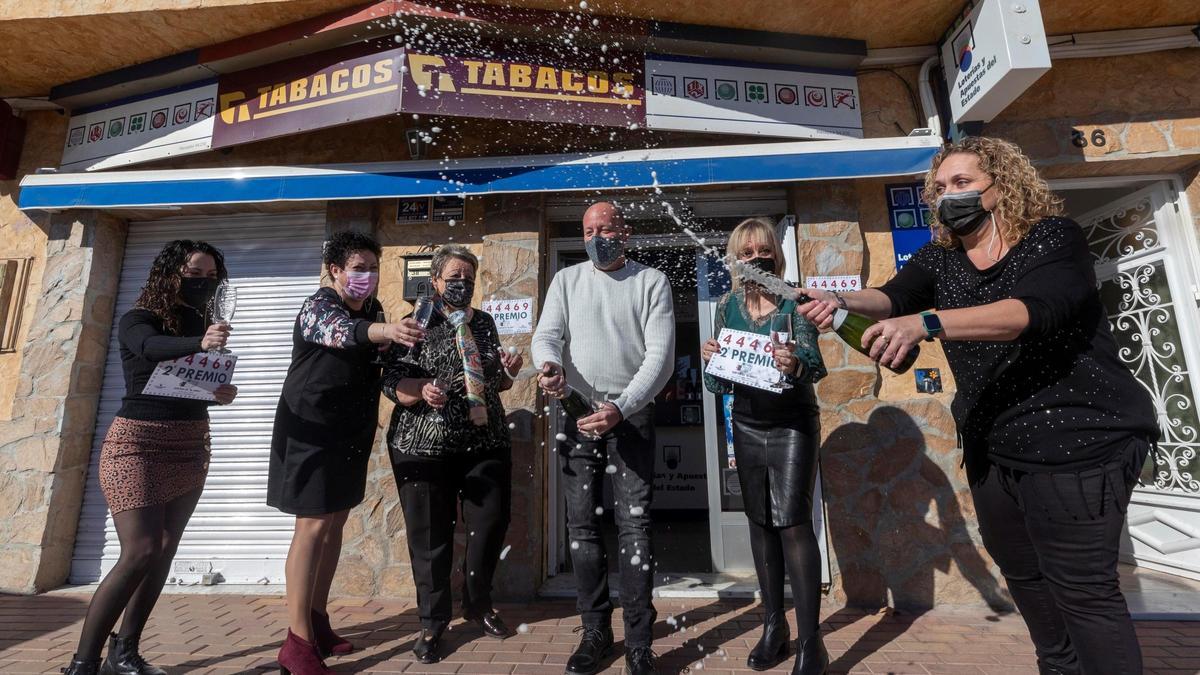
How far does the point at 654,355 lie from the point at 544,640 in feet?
5.50

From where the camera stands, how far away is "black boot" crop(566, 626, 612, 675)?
2457 mm

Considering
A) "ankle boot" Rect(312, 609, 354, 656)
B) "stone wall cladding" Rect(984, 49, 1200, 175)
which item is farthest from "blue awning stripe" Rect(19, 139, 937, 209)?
"ankle boot" Rect(312, 609, 354, 656)

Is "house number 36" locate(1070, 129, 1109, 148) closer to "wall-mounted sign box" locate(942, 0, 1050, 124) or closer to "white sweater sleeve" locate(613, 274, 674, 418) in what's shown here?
"wall-mounted sign box" locate(942, 0, 1050, 124)

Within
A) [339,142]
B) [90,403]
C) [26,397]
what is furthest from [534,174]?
[26,397]

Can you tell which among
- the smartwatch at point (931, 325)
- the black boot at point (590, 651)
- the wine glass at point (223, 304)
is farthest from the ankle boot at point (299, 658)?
the smartwatch at point (931, 325)

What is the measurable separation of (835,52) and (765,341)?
9.26ft

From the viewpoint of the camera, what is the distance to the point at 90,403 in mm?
4402

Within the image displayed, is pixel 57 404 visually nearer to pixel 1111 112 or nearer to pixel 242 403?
pixel 242 403

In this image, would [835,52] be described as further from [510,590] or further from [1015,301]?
[510,590]

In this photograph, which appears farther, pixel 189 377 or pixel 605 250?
pixel 605 250

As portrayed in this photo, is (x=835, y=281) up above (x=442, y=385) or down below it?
above

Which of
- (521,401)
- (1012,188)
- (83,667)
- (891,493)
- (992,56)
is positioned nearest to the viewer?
(1012,188)

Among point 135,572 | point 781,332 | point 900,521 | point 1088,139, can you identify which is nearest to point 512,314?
point 781,332

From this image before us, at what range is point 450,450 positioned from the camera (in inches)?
111
